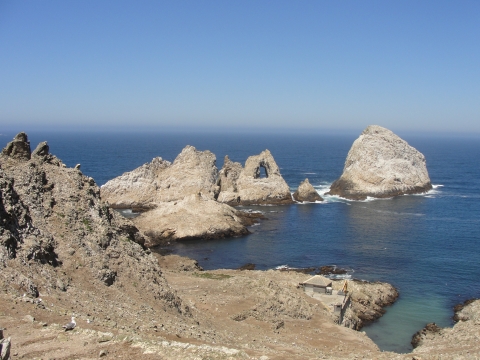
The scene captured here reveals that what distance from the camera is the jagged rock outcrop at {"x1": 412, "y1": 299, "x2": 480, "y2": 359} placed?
28.9m

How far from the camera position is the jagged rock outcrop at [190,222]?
67.6 meters

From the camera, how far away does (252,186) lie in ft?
308

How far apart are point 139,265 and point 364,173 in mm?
82037

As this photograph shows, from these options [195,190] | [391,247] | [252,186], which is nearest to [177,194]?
[195,190]

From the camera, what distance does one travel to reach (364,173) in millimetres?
101812

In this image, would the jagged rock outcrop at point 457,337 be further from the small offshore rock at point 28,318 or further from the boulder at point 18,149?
the boulder at point 18,149

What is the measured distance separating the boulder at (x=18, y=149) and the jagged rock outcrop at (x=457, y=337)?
24.2 meters

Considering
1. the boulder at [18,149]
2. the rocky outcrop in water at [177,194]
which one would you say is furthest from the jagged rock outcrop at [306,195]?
the boulder at [18,149]

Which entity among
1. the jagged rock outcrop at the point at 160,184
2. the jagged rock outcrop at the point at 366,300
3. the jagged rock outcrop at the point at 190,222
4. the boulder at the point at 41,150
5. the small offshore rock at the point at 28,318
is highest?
the boulder at the point at 41,150

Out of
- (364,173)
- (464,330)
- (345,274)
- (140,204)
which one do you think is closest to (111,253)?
(464,330)

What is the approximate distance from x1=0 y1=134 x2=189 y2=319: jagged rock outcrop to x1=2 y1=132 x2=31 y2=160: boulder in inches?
1.9

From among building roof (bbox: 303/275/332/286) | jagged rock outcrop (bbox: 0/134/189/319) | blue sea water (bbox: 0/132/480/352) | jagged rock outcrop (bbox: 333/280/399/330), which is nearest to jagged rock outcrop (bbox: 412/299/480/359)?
blue sea water (bbox: 0/132/480/352)

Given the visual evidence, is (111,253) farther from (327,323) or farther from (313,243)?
(313,243)

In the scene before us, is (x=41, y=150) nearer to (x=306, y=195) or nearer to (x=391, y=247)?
(x=391, y=247)
